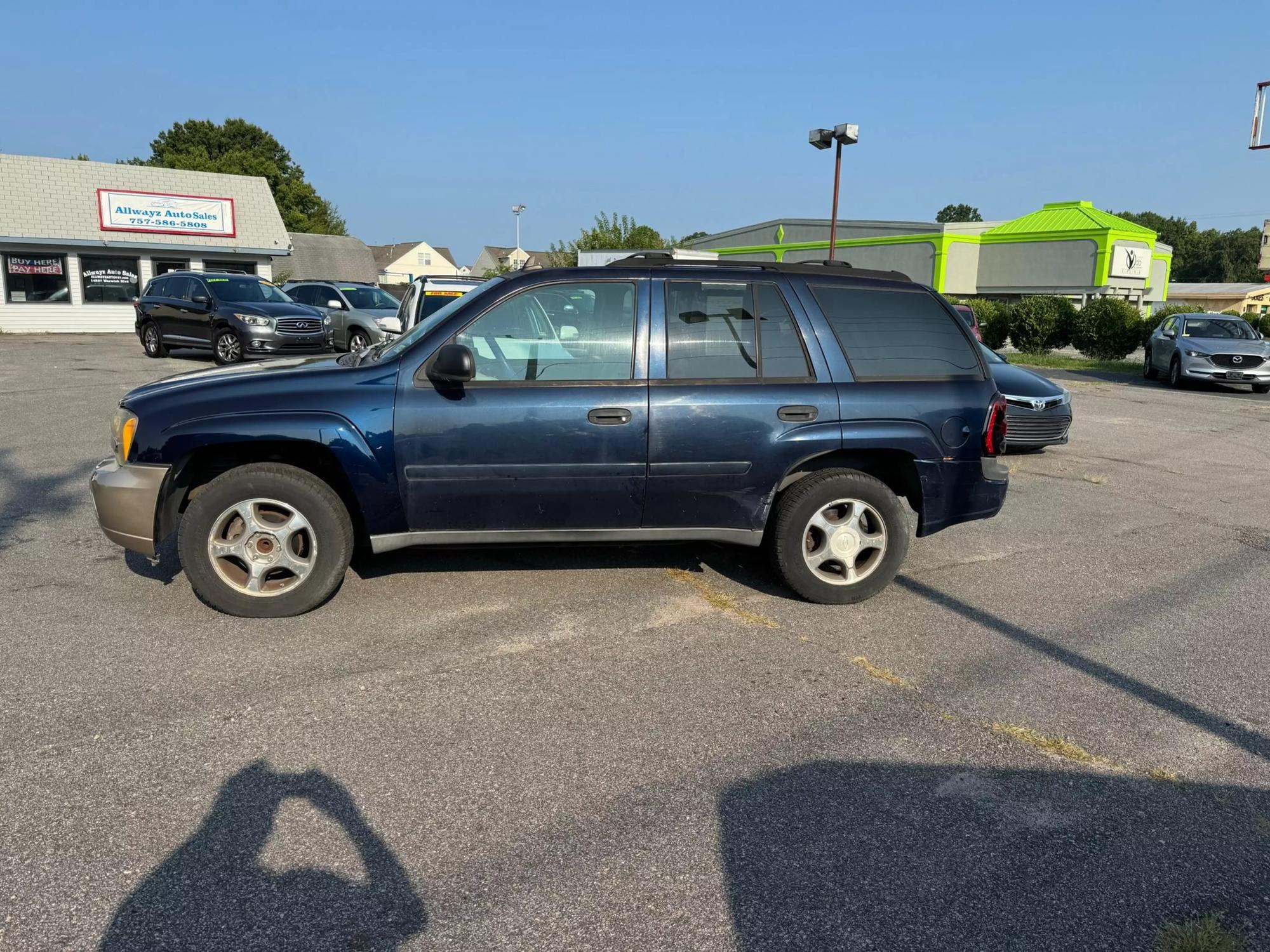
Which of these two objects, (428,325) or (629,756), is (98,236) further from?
(629,756)

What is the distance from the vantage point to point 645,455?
4.70 metres

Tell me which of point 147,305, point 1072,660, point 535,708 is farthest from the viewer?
point 147,305

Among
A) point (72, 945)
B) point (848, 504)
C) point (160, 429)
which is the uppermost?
point (160, 429)

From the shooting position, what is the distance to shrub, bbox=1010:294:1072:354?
2689cm

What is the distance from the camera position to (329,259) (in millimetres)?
46562

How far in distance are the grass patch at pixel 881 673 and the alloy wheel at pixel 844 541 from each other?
0.74m

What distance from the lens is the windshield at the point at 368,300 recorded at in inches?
752

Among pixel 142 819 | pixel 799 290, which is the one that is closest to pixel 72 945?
pixel 142 819

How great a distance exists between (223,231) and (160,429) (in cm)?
2940

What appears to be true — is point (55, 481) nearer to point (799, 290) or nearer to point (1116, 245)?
point (799, 290)

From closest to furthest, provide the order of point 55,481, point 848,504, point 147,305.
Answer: point 848,504, point 55,481, point 147,305

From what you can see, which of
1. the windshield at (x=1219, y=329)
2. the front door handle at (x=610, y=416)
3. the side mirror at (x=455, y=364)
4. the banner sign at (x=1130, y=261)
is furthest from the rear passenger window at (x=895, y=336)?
the banner sign at (x=1130, y=261)

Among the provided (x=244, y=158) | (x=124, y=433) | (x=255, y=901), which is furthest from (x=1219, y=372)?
(x=244, y=158)

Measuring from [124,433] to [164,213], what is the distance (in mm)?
29009
